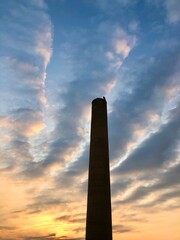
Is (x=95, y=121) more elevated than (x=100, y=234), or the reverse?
(x=95, y=121)

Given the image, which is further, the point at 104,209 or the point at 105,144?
the point at 105,144

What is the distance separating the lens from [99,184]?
24.6 metres

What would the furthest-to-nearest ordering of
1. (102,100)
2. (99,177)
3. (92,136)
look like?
(102,100), (92,136), (99,177)

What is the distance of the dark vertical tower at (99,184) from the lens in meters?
23.4

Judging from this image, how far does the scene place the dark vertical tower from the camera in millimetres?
23406

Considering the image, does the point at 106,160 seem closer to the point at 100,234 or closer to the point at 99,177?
the point at 99,177

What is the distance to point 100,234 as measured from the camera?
76.1 feet

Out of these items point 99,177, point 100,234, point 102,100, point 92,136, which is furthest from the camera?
point 102,100

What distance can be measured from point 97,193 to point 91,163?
2685 mm

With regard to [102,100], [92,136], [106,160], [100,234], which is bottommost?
[100,234]

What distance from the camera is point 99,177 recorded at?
24828mm

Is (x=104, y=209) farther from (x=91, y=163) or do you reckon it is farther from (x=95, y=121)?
(x=95, y=121)

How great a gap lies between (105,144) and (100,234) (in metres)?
7.71

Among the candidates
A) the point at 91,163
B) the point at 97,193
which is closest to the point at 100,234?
the point at 97,193
